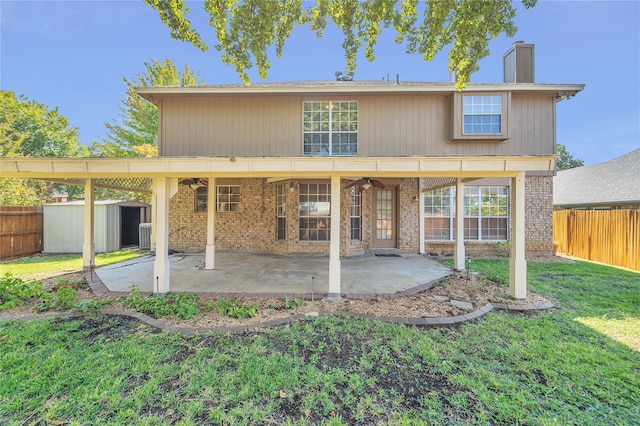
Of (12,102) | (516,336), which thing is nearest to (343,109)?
(516,336)

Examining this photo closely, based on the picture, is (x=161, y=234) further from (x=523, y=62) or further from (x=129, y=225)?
(x=523, y=62)

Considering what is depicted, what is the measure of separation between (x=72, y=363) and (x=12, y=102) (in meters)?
26.5

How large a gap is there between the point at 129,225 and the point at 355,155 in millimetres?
10495

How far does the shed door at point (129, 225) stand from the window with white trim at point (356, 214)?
9577 millimetres

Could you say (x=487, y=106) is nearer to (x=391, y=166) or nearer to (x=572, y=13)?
(x=391, y=166)

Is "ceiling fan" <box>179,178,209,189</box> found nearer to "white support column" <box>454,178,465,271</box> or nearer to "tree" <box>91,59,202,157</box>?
"white support column" <box>454,178,465,271</box>

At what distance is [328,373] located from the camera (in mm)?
2691

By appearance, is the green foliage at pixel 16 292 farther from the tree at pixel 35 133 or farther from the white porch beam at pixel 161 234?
the tree at pixel 35 133

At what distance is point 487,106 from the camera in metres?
7.96

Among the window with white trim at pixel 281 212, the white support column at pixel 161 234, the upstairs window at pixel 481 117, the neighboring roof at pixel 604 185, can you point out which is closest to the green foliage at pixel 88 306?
the white support column at pixel 161 234

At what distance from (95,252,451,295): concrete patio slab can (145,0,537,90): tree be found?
4308 millimetres

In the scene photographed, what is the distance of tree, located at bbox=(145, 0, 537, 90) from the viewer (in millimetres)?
4500

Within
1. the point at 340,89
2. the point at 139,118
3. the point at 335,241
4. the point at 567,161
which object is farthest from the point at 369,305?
the point at 567,161

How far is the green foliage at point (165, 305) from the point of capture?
13.3ft
